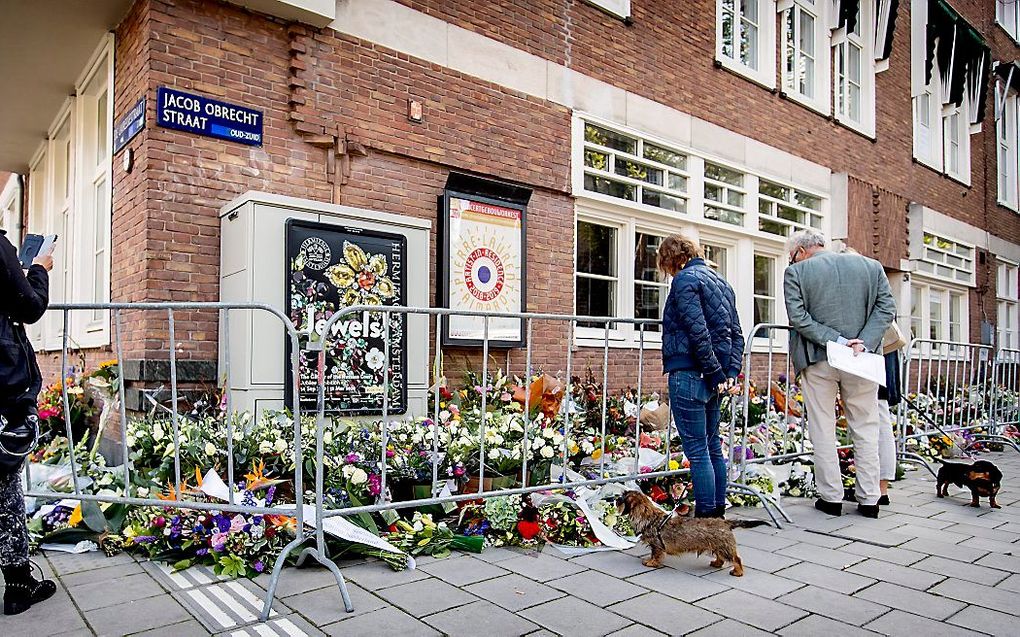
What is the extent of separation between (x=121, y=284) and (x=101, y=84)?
2506 mm

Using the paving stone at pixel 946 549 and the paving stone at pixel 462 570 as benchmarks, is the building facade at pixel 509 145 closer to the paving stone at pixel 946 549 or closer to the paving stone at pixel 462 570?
the paving stone at pixel 462 570

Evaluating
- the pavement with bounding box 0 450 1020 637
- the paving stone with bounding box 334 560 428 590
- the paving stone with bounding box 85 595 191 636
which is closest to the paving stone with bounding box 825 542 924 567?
the pavement with bounding box 0 450 1020 637

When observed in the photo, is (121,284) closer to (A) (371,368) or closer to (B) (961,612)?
(A) (371,368)

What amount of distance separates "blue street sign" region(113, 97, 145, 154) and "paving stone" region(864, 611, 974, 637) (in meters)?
5.84

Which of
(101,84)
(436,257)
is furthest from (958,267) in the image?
(101,84)

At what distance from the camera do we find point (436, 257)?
23.7ft

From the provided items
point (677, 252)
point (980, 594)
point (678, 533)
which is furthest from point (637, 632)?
point (677, 252)

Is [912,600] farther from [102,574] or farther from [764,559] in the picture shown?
[102,574]

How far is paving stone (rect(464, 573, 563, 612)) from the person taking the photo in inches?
144

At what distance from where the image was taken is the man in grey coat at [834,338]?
5.53 m

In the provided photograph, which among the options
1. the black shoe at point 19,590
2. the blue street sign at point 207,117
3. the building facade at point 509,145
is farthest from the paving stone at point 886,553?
the blue street sign at point 207,117

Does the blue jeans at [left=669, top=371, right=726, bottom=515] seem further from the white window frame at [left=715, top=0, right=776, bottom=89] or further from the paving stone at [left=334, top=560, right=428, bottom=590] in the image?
the white window frame at [left=715, top=0, right=776, bottom=89]

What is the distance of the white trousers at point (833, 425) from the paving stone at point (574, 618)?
2.86m

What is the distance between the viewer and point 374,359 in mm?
5770
